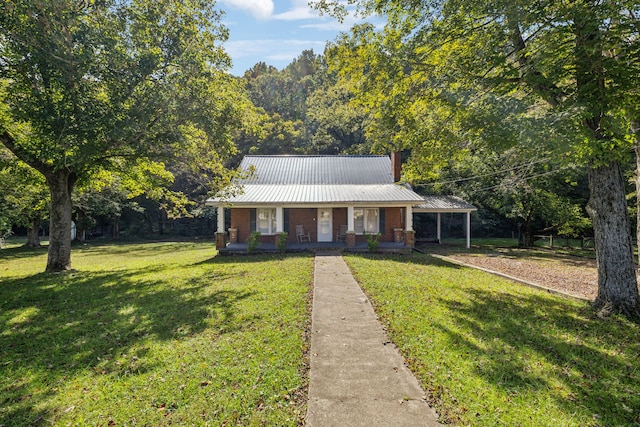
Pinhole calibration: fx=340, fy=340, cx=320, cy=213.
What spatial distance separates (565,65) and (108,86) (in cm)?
1042

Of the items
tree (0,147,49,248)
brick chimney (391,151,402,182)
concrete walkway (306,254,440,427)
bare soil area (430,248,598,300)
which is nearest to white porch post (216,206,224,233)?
tree (0,147,49,248)

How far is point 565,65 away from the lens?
6.31 meters

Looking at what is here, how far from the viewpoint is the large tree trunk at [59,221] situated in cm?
1152

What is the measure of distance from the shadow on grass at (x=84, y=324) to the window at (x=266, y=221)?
808cm

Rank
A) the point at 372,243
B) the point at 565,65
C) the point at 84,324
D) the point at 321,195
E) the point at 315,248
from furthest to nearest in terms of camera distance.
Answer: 1. the point at 321,195
2. the point at 315,248
3. the point at 372,243
4. the point at 84,324
5. the point at 565,65

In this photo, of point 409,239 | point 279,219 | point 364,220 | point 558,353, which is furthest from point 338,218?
point 558,353

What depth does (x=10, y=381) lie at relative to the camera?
4305mm

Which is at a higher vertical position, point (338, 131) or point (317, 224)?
point (338, 131)

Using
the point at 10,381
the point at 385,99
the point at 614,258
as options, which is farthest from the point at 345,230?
the point at 10,381

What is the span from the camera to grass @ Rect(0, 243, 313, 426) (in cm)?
362

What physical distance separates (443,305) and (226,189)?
9219 millimetres

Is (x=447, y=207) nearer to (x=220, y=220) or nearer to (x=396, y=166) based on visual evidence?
(x=396, y=166)

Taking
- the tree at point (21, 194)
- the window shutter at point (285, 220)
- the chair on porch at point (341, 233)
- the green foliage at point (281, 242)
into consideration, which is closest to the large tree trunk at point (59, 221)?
the tree at point (21, 194)

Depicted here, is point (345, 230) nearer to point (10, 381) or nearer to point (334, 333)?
point (334, 333)
